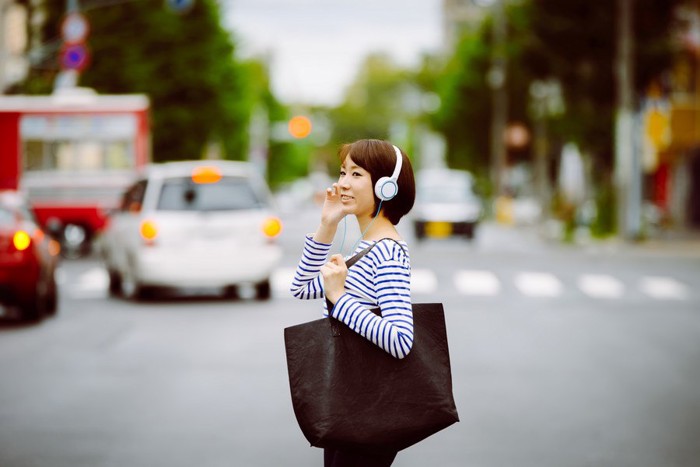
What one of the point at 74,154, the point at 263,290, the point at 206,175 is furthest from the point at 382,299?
the point at 74,154

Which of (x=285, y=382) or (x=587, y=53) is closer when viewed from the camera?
(x=285, y=382)

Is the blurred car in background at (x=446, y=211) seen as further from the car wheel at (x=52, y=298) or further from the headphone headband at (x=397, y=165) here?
the headphone headband at (x=397, y=165)

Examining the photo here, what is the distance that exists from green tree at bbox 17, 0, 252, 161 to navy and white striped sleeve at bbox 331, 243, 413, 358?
1823 inches

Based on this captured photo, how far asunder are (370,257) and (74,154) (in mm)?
25952

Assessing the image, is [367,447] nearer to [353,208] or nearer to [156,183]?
[353,208]

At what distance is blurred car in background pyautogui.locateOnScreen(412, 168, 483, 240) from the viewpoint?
114ft

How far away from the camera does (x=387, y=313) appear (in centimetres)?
384

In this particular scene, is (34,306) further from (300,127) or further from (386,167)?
(300,127)

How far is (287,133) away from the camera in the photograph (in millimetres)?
95625

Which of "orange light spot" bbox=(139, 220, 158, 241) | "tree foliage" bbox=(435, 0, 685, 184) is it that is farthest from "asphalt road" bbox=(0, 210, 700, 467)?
"tree foliage" bbox=(435, 0, 685, 184)

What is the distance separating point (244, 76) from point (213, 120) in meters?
6.93

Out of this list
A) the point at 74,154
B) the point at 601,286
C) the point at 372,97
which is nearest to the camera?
the point at 601,286

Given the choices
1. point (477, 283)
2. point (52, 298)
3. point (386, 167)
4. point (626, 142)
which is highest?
point (386, 167)

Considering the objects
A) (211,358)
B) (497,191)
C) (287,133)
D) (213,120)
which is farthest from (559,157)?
(211,358)
